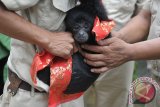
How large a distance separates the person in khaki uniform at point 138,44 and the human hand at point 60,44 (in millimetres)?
77

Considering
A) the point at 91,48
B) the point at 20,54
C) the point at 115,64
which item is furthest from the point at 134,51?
the point at 20,54

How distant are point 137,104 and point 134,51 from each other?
0.76m

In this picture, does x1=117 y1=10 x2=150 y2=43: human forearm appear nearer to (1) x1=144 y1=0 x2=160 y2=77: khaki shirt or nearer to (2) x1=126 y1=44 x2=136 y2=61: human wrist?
(1) x1=144 y1=0 x2=160 y2=77: khaki shirt

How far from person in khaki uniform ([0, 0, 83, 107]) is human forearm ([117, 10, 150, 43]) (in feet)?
1.40

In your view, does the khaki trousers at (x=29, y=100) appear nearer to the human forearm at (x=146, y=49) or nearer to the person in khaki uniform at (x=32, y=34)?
the person in khaki uniform at (x=32, y=34)

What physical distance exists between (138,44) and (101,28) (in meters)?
0.25

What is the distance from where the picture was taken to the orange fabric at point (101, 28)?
1.16 metres

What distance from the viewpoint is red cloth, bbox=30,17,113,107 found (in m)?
1.17

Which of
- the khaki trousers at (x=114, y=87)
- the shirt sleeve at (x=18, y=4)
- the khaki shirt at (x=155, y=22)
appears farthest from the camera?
the khaki trousers at (x=114, y=87)

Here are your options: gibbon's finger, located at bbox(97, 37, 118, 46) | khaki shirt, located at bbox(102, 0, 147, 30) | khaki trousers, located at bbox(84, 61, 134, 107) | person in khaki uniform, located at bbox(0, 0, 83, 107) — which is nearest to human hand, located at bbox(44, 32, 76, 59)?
person in khaki uniform, located at bbox(0, 0, 83, 107)

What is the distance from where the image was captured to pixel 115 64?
1.34 m

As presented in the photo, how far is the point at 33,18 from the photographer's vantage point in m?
1.19

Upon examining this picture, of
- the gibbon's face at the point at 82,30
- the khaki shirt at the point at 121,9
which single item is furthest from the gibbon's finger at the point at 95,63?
the khaki shirt at the point at 121,9

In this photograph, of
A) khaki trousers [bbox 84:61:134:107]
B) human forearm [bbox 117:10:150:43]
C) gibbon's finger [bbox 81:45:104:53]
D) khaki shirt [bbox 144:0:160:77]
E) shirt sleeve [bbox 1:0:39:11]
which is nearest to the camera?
shirt sleeve [bbox 1:0:39:11]
